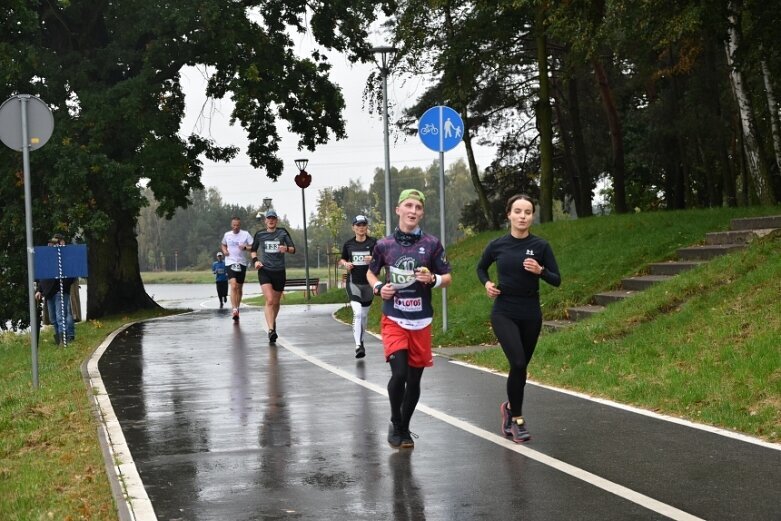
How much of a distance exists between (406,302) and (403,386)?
2.11 ft

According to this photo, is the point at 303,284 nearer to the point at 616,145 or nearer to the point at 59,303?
the point at 616,145

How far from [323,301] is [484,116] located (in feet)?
51.5

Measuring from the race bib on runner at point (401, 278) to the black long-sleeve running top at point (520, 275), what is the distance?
1.96 ft

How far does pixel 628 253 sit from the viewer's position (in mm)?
19578

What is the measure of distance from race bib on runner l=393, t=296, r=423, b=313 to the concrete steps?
288 inches

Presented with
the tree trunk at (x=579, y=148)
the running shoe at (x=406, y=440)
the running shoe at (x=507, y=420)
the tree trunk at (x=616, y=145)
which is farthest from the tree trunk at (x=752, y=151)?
the running shoe at (x=406, y=440)

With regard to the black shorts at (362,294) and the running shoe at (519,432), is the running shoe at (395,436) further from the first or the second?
the black shorts at (362,294)

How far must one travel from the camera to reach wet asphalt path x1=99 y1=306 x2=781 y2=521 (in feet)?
21.9

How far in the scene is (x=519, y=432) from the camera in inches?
346

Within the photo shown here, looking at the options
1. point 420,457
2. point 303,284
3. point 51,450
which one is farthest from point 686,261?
point 303,284

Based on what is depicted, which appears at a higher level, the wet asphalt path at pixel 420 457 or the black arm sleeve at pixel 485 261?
the black arm sleeve at pixel 485 261

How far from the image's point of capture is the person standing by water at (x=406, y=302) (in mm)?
8742

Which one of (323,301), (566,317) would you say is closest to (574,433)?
(566,317)

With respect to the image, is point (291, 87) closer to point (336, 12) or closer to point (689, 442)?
point (336, 12)
